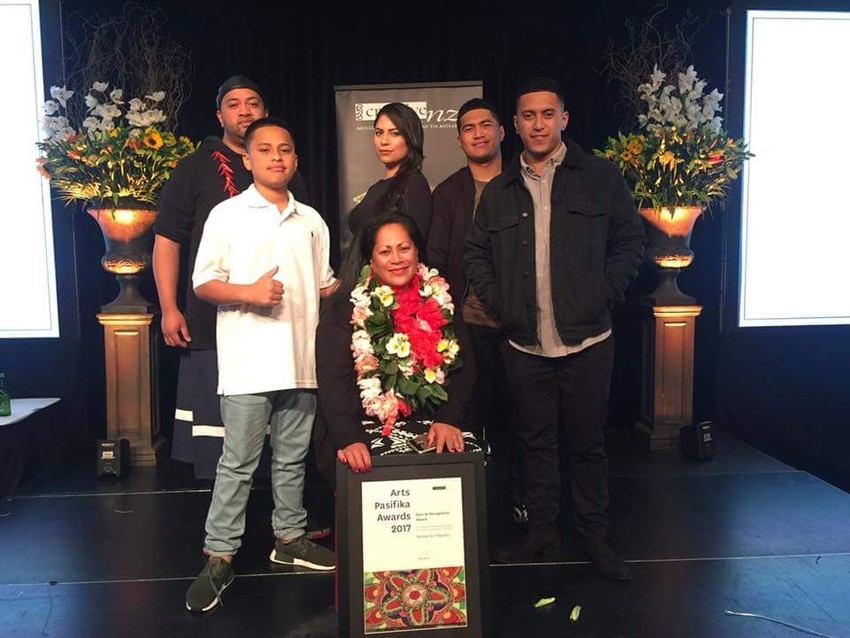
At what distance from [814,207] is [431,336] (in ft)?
11.2

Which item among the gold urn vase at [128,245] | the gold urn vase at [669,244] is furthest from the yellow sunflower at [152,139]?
the gold urn vase at [669,244]

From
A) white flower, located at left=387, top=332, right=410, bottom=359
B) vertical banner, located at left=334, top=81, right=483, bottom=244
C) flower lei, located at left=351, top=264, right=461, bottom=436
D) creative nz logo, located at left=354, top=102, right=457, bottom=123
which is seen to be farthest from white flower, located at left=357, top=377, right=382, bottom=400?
creative nz logo, located at left=354, top=102, right=457, bottom=123

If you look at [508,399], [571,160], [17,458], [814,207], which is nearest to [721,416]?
[814,207]

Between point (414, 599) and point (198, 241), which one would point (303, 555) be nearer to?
point (414, 599)

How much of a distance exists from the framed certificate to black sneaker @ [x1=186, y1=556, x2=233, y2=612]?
584mm

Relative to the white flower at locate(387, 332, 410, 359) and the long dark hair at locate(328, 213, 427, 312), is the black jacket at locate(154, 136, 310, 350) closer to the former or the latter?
the long dark hair at locate(328, 213, 427, 312)

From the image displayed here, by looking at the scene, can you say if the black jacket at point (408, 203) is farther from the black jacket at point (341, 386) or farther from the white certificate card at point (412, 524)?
the white certificate card at point (412, 524)

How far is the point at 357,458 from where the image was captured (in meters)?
1.87

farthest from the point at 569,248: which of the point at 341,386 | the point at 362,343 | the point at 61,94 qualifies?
the point at 61,94

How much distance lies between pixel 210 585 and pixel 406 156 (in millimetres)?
1566

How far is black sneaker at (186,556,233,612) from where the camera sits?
2156 millimetres

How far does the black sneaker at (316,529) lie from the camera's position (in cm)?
263

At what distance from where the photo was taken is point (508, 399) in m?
2.56

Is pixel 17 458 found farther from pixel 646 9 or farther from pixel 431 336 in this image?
pixel 646 9
